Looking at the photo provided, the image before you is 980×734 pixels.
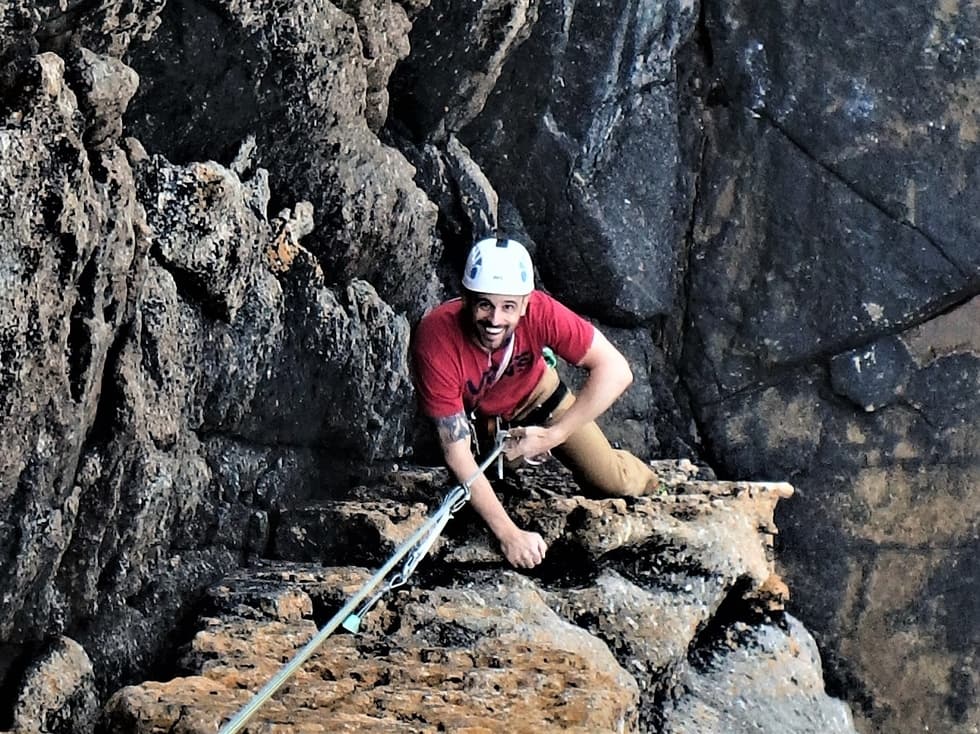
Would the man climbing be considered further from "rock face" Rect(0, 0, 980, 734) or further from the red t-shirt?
"rock face" Rect(0, 0, 980, 734)

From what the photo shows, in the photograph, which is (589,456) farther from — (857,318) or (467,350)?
(857,318)

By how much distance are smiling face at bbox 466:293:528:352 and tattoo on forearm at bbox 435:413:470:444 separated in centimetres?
29

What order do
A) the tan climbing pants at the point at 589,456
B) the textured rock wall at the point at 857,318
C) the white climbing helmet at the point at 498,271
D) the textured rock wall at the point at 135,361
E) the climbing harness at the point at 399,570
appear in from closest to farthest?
1. the textured rock wall at the point at 135,361
2. the climbing harness at the point at 399,570
3. the white climbing helmet at the point at 498,271
4. the tan climbing pants at the point at 589,456
5. the textured rock wall at the point at 857,318

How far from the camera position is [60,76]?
10.3 ft

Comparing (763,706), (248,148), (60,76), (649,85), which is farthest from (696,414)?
(60,76)

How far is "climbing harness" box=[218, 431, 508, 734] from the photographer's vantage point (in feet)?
10.8

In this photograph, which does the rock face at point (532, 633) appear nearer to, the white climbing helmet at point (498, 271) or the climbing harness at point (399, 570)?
the climbing harness at point (399, 570)

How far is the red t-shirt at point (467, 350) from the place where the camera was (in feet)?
14.6

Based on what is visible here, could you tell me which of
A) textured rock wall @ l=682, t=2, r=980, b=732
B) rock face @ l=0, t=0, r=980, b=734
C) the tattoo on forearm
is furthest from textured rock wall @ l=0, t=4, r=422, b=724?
textured rock wall @ l=682, t=2, r=980, b=732

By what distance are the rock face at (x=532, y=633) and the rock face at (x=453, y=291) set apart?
2cm

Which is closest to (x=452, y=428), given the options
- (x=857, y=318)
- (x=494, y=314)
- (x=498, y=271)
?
(x=494, y=314)

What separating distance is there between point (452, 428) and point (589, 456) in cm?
83

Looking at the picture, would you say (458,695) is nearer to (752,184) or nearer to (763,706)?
(763,706)

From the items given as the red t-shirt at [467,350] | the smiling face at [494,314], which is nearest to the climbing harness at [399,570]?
the red t-shirt at [467,350]
